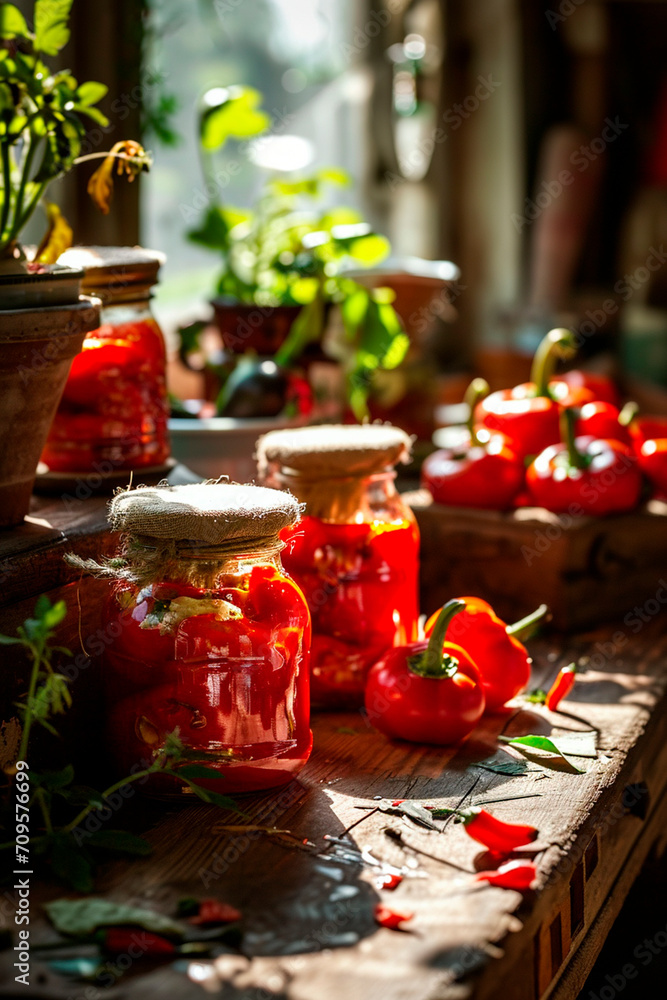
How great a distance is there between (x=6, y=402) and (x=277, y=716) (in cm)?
38

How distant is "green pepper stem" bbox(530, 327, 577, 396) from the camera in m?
→ 1.80

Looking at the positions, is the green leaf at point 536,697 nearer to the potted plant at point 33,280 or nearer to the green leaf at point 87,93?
the potted plant at point 33,280

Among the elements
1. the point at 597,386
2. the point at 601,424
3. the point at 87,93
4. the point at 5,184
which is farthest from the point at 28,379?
the point at 597,386

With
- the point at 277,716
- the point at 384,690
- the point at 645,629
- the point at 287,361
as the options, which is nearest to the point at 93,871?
the point at 277,716

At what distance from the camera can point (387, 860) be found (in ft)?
3.13

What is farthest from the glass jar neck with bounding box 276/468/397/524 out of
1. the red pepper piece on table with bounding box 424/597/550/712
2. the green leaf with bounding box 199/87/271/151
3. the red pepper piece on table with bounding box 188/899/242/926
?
the green leaf with bounding box 199/87/271/151

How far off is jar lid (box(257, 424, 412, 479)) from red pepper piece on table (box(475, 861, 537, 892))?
0.48m

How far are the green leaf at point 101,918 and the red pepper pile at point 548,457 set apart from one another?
96cm

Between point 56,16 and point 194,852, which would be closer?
point 194,852

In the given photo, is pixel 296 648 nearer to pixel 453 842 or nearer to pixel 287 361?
pixel 453 842

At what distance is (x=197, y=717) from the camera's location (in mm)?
1002

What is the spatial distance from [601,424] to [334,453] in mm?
680

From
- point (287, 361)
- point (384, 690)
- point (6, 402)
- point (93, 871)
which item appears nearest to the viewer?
point (93, 871)

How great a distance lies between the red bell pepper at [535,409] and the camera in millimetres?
1769
